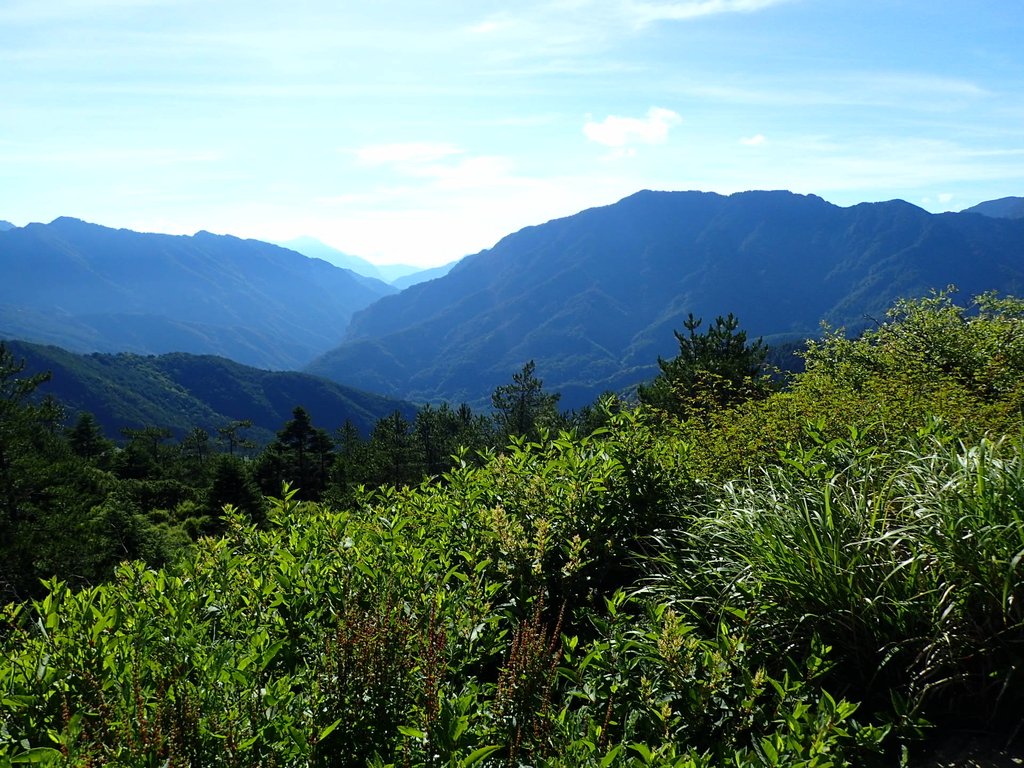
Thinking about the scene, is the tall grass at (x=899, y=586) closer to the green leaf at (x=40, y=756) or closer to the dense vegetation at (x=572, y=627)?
the dense vegetation at (x=572, y=627)

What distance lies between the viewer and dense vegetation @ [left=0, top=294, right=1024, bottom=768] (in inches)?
86.4

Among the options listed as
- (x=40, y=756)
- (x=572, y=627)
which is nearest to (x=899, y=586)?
(x=572, y=627)

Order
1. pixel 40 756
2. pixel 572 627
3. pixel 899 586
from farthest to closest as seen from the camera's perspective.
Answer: pixel 572 627, pixel 899 586, pixel 40 756

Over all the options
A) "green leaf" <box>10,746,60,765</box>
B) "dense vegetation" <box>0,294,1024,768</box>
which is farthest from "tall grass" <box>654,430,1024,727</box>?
"green leaf" <box>10,746,60,765</box>

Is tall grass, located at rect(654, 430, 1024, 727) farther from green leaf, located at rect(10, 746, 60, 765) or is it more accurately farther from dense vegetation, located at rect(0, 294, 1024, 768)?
green leaf, located at rect(10, 746, 60, 765)

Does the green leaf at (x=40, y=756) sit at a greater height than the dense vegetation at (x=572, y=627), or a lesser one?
greater

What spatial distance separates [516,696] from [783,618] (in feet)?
5.50

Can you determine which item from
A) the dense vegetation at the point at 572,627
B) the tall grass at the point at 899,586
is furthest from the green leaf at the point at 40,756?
the tall grass at the point at 899,586

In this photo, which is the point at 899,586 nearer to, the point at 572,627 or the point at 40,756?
the point at 572,627

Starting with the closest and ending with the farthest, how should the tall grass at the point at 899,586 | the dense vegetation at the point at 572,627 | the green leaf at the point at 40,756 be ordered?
the green leaf at the point at 40,756 → the dense vegetation at the point at 572,627 → the tall grass at the point at 899,586

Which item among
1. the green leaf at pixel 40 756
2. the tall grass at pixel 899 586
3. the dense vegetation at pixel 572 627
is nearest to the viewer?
the green leaf at pixel 40 756

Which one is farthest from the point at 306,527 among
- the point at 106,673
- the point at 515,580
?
the point at 106,673

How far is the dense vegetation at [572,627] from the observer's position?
86.4 inches

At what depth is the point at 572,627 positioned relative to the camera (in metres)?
3.89
